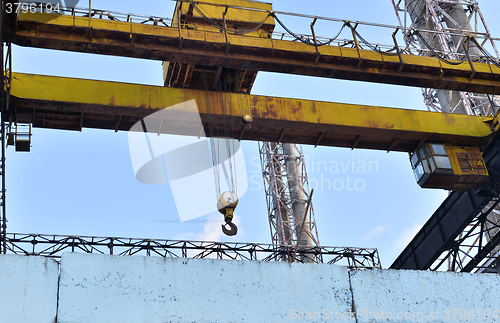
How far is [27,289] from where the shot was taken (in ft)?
27.6

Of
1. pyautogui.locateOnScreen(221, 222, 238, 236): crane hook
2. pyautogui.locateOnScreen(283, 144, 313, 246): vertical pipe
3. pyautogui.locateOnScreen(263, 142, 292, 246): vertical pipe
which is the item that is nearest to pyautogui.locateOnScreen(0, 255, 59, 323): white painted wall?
pyautogui.locateOnScreen(221, 222, 238, 236): crane hook

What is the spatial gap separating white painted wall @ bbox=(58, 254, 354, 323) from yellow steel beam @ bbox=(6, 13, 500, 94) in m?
4.73

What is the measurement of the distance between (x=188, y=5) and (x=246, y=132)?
11.0ft

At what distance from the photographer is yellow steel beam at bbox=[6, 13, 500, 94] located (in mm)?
10977

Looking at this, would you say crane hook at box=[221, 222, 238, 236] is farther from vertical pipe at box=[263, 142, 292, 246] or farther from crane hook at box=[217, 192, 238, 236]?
vertical pipe at box=[263, 142, 292, 246]

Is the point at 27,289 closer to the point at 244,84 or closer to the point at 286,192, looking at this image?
the point at 244,84

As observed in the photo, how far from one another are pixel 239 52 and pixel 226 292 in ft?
18.2

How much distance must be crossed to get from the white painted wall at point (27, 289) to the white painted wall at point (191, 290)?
A: 18 centimetres

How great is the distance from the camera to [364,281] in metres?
9.98

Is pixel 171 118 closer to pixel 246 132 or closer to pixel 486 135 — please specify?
pixel 246 132

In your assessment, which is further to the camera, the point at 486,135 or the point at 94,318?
the point at 486,135

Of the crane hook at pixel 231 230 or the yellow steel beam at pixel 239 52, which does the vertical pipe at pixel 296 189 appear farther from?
the crane hook at pixel 231 230

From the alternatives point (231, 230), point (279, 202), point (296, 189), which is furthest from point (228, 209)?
point (296, 189)

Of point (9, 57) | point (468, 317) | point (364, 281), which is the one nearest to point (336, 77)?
point (364, 281)
